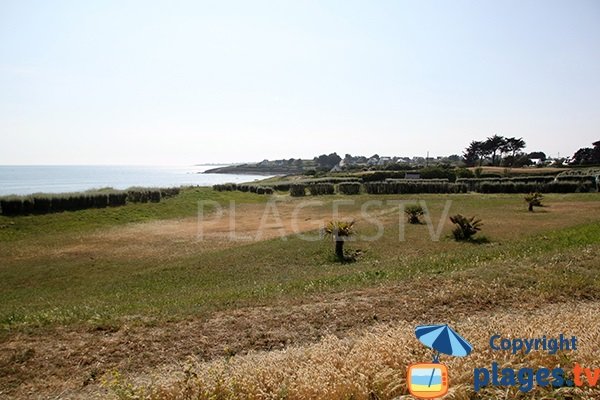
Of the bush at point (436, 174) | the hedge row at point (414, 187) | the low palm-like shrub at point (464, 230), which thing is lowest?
the low palm-like shrub at point (464, 230)

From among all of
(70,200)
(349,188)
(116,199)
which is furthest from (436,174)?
(70,200)

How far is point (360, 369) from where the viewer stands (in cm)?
420

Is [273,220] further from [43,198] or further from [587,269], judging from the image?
[587,269]

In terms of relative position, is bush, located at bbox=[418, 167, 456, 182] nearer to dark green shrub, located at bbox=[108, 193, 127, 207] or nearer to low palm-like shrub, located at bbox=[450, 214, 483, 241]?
dark green shrub, located at bbox=[108, 193, 127, 207]

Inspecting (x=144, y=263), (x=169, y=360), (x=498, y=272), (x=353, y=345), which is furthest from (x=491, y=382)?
(x=144, y=263)

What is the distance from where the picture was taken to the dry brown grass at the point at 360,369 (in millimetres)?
3861

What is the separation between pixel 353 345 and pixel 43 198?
3666 centimetres

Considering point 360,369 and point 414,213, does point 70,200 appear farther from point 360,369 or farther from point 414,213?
point 360,369

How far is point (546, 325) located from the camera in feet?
16.8

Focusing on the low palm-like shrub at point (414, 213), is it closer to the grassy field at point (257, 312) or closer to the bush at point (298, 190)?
the grassy field at point (257, 312)

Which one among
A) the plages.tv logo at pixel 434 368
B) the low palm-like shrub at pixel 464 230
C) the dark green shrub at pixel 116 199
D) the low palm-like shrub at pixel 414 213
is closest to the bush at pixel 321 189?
the dark green shrub at pixel 116 199

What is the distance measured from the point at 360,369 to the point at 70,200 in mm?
38354

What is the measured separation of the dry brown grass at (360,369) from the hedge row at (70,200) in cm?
3412

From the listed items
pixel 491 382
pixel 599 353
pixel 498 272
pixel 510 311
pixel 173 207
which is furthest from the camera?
pixel 173 207
